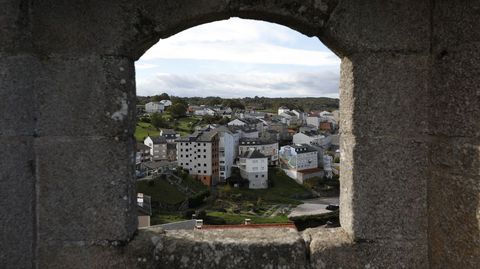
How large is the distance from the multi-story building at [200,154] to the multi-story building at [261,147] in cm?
847

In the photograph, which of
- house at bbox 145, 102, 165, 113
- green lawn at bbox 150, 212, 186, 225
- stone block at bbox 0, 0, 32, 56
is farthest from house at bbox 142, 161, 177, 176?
stone block at bbox 0, 0, 32, 56

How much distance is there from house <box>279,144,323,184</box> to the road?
219 inches

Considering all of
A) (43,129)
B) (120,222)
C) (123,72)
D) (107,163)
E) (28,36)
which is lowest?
(120,222)

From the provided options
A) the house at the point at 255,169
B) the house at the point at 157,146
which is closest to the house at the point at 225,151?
the house at the point at 255,169

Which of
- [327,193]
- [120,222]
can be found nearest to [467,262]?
[120,222]

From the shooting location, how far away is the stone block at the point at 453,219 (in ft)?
8.83

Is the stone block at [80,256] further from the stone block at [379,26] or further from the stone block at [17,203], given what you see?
the stone block at [379,26]

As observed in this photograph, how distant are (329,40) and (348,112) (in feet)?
1.64

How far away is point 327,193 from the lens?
62156 millimetres

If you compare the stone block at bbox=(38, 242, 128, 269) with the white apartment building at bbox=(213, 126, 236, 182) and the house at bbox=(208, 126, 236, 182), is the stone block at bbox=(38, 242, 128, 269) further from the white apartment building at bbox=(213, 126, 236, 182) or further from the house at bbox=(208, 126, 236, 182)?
the white apartment building at bbox=(213, 126, 236, 182)

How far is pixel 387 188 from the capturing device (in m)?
2.94

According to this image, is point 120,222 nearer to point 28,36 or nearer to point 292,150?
point 28,36

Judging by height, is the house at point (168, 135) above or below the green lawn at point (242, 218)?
above

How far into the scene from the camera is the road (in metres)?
47.9
